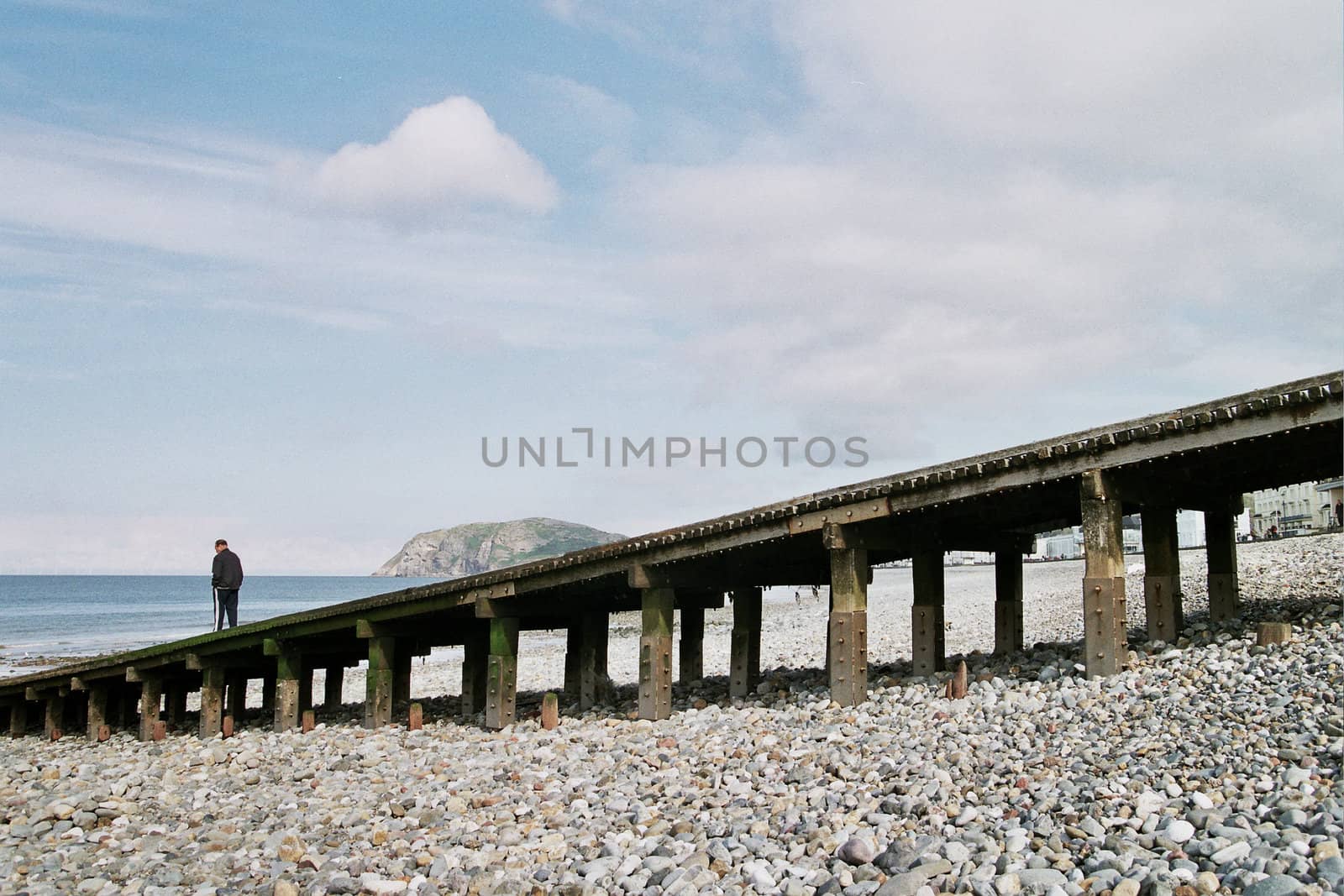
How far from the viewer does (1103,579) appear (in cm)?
1299

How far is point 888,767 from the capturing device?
35.3 ft

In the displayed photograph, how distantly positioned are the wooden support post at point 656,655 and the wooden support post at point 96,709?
51.1 feet

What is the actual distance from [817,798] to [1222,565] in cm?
944

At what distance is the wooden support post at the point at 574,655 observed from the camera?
834 inches

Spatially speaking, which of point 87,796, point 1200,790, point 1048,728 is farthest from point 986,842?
point 87,796

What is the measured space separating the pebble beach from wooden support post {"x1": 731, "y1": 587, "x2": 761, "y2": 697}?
1194 millimetres

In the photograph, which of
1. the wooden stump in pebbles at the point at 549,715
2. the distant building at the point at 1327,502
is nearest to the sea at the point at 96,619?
the wooden stump in pebbles at the point at 549,715

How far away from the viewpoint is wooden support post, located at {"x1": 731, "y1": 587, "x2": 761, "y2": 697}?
19469mm

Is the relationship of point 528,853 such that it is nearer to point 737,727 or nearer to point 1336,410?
point 737,727

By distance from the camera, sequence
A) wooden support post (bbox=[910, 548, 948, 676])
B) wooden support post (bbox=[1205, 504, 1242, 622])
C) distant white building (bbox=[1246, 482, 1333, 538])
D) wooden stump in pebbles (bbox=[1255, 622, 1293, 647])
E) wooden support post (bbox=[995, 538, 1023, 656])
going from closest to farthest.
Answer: wooden stump in pebbles (bbox=[1255, 622, 1293, 647]) → wooden support post (bbox=[1205, 504, 1242, 622]) → wooden support post (bbox=[910, 548, 948, 676]) → wooden support post (bbox=[995, 538, 1023, 656]) → distant white building (bbox=[1246, 482, 1333, 538])

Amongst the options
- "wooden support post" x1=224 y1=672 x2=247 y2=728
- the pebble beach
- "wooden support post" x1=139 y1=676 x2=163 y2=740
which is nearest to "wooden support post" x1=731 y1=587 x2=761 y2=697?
the pebble beach

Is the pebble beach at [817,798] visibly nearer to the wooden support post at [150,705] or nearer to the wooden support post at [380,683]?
the wooden support post at [380,683]

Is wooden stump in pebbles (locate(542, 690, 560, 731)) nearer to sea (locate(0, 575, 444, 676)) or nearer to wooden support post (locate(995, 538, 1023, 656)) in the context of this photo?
wooden support post (locate(995, 538, 1023, 656))

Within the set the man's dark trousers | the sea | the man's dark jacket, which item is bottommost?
the sea
